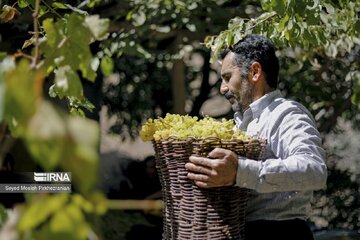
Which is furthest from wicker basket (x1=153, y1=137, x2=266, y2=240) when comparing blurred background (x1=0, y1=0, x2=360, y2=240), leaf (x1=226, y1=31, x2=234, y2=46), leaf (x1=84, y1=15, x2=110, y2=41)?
leaf (x1=84, y1=15, x2=110, y2=41)

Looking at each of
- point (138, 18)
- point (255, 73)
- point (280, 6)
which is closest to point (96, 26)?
point (255, 73)

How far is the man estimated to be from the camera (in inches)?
91.8

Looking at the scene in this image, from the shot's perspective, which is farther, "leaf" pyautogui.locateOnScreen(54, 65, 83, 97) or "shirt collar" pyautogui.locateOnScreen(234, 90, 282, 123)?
"shirt collar" pyautogui.locateOnScreen(234, 90, 282, 123)

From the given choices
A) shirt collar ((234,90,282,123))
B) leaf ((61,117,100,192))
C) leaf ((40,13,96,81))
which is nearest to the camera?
leaf ((61,117,100,192))

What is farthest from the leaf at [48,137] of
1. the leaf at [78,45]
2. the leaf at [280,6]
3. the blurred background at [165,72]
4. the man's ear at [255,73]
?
the leaf at [280,6]

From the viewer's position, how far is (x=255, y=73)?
2.76 metres

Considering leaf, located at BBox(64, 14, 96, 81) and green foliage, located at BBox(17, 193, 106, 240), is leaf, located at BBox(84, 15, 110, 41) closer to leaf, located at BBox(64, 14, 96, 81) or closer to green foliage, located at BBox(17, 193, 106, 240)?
leaf, located at BBox(64, 14, 96, 81)

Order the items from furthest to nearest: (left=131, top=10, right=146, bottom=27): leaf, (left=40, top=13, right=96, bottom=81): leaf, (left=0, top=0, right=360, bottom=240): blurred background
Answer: (left=131, top=10, right=146, bottom=27): leaf
(left=0, top=0, right=360, bottom=240): blurred background
(left=40, top=13, right=96, bottom=81): leaf

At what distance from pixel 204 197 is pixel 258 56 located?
2.04ft

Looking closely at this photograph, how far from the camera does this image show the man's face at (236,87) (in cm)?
277

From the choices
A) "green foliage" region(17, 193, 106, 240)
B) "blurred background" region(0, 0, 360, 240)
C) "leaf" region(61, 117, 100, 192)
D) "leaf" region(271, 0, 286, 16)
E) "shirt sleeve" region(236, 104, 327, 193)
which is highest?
"leaf" region(61, 117, 100, 192)

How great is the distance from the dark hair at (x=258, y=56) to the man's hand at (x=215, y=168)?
527 mm

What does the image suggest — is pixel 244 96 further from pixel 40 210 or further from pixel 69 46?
pixel 40 210

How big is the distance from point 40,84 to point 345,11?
305 cm
